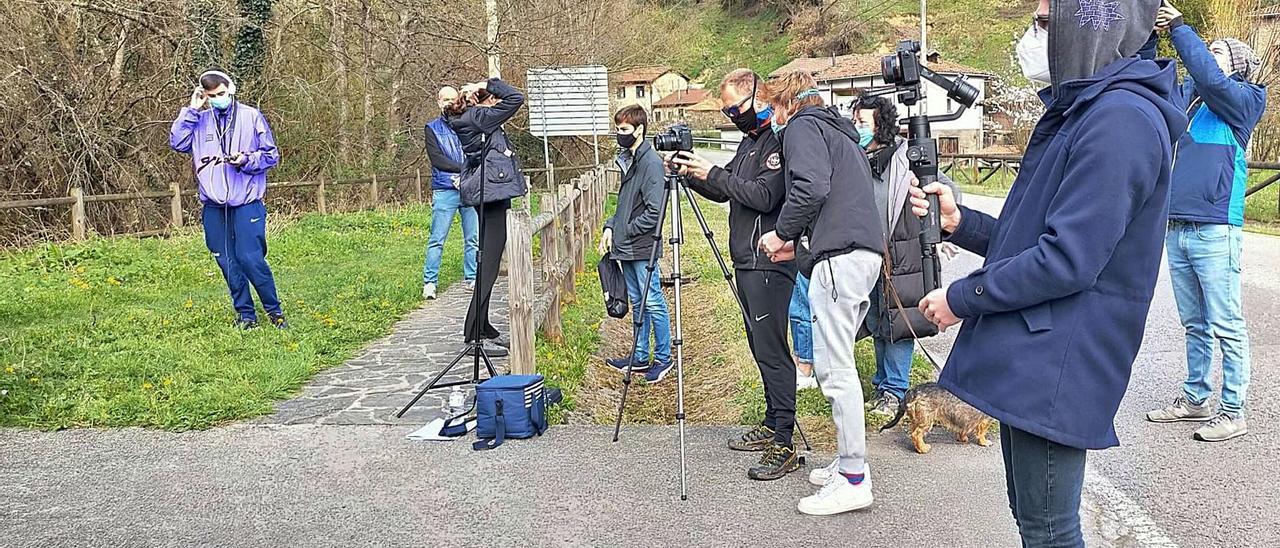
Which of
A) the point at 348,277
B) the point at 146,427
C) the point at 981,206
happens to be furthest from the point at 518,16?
the point at 146,427

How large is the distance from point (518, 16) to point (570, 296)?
599 inches

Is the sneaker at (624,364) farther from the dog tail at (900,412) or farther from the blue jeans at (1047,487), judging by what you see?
the blue jeans at (1047,487)

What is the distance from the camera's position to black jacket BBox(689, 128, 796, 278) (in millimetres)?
4781

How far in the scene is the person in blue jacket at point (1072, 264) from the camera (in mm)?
2324

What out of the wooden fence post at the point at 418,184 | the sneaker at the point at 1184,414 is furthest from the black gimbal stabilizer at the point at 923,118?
the wooden fence post at the point at 418,184

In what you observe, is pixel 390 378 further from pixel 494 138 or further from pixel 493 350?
pixel 494 138

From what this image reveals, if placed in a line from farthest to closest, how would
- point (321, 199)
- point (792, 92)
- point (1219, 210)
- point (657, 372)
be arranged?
point (321, 199), point (657, 372), point (1219, 210), point (792, 92)

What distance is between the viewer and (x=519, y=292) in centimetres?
608

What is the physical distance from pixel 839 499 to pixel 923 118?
189 cm

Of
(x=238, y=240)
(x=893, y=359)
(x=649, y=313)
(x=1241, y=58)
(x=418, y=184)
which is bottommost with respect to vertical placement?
(x=893, y=359)

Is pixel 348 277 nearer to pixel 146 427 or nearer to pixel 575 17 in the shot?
pixel 146 427

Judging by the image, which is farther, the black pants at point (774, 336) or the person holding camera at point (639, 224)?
the person holding camera at point (639, 224)

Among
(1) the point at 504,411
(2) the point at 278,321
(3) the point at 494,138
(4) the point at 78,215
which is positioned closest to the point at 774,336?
(1) the point at 504,411

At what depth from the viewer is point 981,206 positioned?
2139cm
